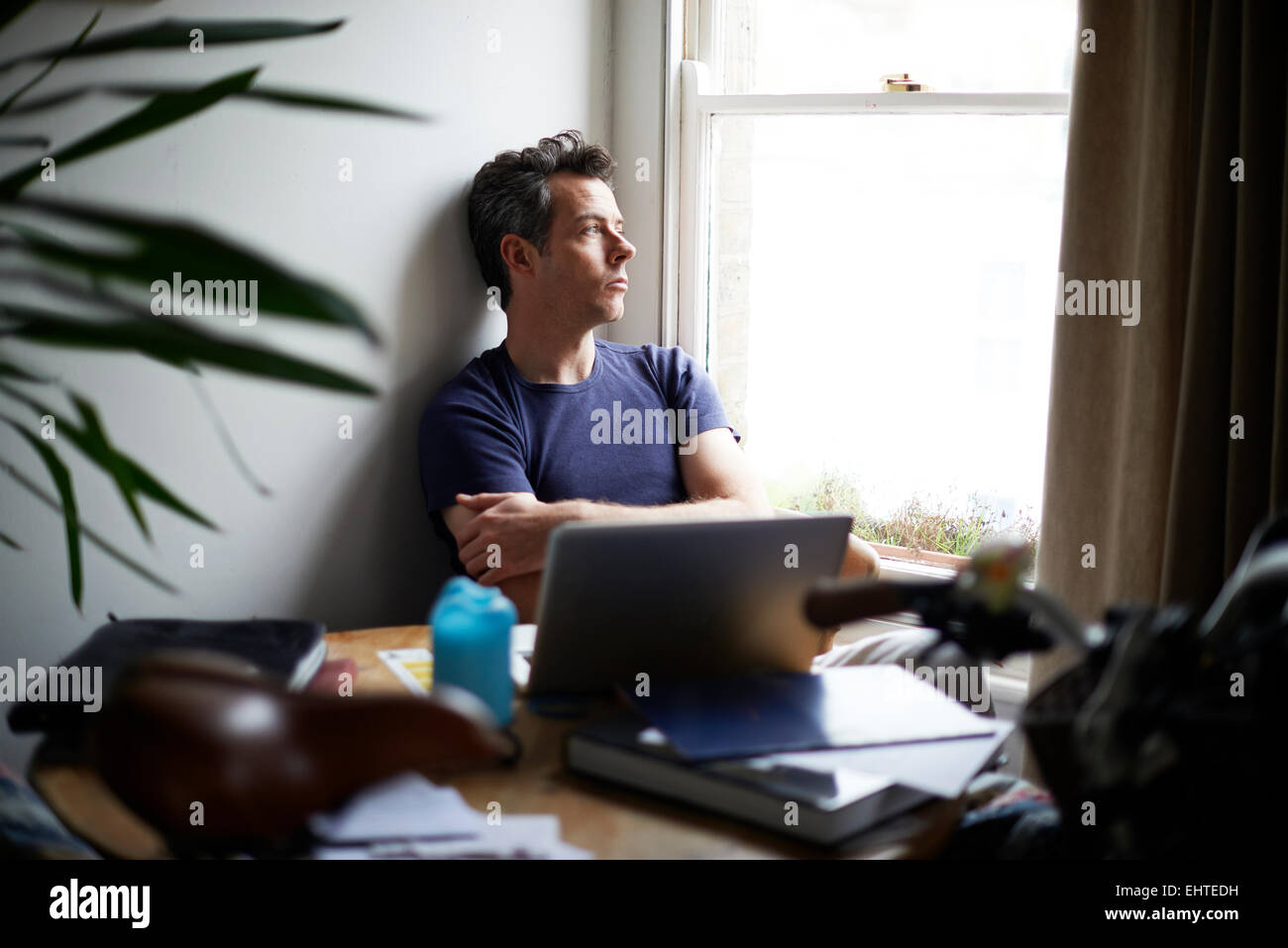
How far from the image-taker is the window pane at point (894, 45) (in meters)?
2.15

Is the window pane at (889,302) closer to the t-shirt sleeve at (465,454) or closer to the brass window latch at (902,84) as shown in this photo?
the brass window latch at (902,84)

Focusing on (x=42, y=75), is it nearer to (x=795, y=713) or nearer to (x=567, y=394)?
(x=795, y=713)

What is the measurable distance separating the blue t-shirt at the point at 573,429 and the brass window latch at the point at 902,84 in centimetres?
72

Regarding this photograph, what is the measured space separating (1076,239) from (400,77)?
1242mm

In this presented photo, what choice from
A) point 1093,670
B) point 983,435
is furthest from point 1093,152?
point 1093,670

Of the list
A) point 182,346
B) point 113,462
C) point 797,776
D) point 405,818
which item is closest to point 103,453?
point 113,462

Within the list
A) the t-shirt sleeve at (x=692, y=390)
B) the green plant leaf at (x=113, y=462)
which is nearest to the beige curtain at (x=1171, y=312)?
the t-shirt sleeve at (x=692, y=390)

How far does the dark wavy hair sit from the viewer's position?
6.96ft

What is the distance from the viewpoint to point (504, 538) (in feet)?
6.10

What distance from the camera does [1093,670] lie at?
32.6 inches

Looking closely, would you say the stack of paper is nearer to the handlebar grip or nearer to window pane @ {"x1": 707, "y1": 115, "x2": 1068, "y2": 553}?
the handlebar grip

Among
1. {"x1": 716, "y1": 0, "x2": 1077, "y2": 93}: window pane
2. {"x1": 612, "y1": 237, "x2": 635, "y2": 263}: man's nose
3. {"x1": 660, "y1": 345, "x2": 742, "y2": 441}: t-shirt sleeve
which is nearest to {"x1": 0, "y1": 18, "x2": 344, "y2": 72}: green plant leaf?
{"x1": 612, "y1": 237, "x2": 635, "y2": 263}: man's nose

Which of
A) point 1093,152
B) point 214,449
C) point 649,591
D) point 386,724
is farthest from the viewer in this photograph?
point 1093,152
